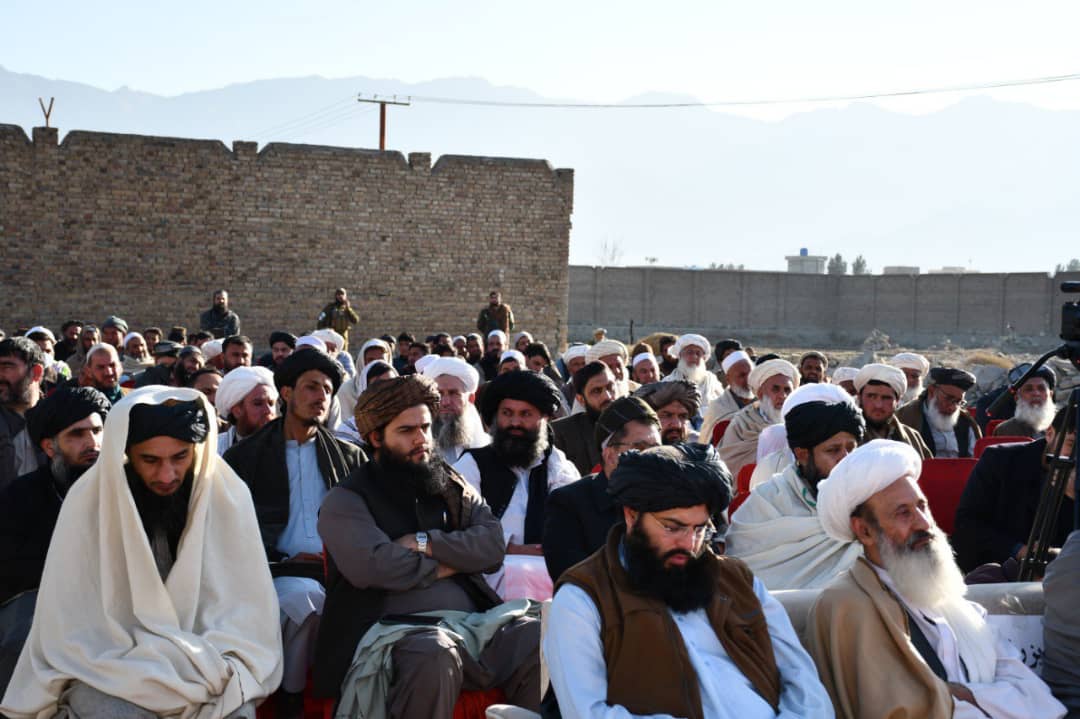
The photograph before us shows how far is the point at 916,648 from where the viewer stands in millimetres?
3424

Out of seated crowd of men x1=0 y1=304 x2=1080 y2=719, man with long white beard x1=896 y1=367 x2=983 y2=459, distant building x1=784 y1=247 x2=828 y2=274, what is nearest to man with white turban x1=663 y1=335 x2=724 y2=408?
man with long white beard x1=896 y1=367 x2=983 y2=459

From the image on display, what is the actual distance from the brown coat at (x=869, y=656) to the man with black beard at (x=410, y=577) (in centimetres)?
110

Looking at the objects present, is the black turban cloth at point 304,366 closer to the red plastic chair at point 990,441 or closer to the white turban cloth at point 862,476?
the white turban cloth at point 862,476

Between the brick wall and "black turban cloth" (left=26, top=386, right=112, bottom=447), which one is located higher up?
the brick wall

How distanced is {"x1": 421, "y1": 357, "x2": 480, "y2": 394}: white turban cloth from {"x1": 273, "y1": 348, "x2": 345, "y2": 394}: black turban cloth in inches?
48.6

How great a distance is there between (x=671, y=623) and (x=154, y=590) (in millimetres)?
1667

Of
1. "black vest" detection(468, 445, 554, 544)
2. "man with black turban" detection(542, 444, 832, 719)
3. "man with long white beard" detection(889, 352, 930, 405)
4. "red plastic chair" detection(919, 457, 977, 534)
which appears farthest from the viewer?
"man with long white beard" detection(889, 352, 930, 405)

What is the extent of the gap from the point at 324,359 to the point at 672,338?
9.38m

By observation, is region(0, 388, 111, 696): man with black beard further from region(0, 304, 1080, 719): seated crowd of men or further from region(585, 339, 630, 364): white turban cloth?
region(585, 339, 630, 364): white turban cloth

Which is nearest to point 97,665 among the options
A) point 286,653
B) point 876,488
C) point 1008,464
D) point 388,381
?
point 286,653

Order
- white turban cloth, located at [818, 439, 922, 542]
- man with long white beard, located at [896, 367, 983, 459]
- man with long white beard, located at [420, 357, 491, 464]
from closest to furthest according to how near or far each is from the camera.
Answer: white turban cloth, located at [818, 439, 922, 542], man with long white beard, located at [420, 357, 491, 464], man with long white beard, located at [896, 367, 983, 459]

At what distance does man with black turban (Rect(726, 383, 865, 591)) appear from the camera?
4.55 meters

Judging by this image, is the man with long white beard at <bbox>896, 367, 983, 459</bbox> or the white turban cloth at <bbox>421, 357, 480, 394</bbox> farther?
the man with long white beard at <bbox>896, 367, 983, 459</bbox>

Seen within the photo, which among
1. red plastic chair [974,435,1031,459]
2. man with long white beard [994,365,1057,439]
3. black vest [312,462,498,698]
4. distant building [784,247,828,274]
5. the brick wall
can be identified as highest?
distant building [784,247,828,274]
